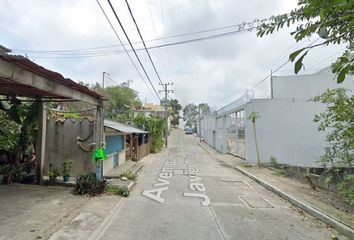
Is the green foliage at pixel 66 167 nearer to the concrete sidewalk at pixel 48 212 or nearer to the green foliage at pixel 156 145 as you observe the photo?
the concrete sidewalk at pixel 48 212

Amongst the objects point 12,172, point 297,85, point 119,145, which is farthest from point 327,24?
point 297,85

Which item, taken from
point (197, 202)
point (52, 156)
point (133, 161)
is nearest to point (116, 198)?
point (197, 202)

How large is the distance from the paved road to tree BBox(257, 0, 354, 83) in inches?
155

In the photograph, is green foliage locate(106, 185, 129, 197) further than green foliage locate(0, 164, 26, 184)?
No

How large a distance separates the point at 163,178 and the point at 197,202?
4191mm

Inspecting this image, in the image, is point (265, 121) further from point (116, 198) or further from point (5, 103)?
point (5, 103)

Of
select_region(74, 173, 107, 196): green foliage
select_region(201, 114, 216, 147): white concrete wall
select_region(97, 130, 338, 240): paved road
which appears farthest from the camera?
select_region(201, 114, 216, 147): white concrete wall

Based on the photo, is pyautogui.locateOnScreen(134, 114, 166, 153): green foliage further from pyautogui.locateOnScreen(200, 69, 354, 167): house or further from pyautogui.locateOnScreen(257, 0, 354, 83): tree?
pyautogui.locateOnScreen(257, 0, 354, 83): tree

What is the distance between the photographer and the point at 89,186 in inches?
322

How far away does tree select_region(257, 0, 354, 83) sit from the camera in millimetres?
1559

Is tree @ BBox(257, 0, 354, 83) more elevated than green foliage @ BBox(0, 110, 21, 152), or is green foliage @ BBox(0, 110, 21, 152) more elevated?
tree @ BBox(257, 0, 354, 83)

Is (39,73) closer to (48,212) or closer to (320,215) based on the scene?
(48,212)

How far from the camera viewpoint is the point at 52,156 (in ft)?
34.6

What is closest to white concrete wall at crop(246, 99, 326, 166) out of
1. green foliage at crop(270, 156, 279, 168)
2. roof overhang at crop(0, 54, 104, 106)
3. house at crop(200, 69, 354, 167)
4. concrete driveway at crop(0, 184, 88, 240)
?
house at crop(200, 69, 354, 167)
